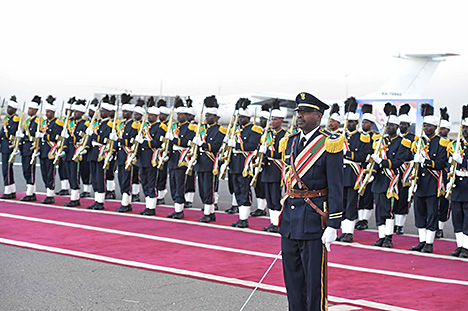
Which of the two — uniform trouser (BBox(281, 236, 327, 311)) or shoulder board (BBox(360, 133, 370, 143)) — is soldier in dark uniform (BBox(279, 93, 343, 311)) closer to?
uniform trouser (BBox(281, 236, 327, 311))

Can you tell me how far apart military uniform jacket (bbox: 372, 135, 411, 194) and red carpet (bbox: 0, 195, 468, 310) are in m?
0.90

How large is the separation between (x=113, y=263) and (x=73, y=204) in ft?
16.3

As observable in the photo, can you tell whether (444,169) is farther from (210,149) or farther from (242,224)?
(210,149)

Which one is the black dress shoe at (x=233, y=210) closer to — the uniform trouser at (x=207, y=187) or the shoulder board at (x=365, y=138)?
the uniform trouser at (x=207, y=187)

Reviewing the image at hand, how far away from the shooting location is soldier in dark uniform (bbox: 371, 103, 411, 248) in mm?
8688

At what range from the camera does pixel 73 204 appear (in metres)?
11.6

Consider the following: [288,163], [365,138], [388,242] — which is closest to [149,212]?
[365,138]

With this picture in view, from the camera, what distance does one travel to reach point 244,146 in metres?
10.0

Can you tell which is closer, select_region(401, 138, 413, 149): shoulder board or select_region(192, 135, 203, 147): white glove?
select_region(401, 138, 413, 149): shoulder board

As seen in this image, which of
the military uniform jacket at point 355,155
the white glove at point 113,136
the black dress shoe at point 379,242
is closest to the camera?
the black dress shoe at point 379,242

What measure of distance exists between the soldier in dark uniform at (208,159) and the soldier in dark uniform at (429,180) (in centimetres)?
342

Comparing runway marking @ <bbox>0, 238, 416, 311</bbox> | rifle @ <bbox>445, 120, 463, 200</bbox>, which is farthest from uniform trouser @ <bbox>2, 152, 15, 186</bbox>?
rifle @ <bbox>445, 120, 463, 200</bbox>

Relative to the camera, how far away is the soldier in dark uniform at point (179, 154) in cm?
1052

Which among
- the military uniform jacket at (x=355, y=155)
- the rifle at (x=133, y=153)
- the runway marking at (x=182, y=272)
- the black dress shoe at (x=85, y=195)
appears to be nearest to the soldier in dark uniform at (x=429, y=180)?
the military uniform jacket at (x=355, y=155)
